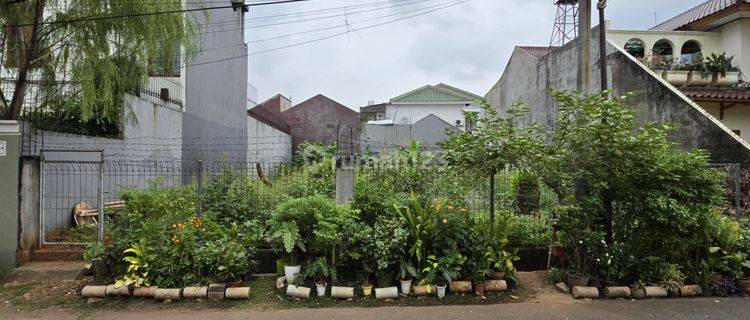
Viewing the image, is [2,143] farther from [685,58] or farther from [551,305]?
[685,58]

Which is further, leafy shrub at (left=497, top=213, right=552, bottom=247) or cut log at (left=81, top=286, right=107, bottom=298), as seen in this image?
leafy shrub at (left=497, top=213, right=552, bottom=247)

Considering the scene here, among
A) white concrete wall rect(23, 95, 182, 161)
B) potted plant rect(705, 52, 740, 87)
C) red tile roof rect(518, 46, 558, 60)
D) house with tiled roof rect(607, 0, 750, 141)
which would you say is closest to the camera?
white concrete wall rect(23, 95, 182, 161)

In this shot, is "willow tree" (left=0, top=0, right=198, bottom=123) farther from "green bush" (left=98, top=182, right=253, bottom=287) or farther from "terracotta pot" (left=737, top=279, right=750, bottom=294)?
"terracotta pot" (left=737, top=279, right=750, bottom=294)

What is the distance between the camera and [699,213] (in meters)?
5.41

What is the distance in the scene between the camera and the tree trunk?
6941 millimetres

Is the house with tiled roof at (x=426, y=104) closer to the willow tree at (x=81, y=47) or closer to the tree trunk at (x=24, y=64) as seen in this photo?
the willow tree at (x=81, y=47)

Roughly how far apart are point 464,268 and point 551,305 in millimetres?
1049

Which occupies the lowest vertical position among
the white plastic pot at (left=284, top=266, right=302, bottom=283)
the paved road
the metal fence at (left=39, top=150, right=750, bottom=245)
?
the paved road

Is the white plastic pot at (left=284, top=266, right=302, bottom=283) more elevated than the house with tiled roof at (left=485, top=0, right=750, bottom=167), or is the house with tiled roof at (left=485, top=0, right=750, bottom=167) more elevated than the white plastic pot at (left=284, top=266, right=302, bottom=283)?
the house with tiled roof at (left=485, top=0, right=750, bottom=167)

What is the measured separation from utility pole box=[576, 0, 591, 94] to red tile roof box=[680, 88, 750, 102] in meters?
7.87

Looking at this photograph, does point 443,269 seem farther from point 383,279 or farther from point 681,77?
point 681,77

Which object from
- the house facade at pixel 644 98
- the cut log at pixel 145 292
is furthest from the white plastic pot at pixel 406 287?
the house facade at pixel 644 98

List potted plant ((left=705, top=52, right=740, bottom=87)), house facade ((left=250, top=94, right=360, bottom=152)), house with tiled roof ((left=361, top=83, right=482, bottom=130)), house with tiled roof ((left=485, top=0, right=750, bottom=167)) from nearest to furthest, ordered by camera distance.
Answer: house with tiled roof ((left=485, top=0, right=750, bottom=167))
potted plant ((left=705, top=52, right=740, bottom=87))
house facade ((left=250, top=94, right=360, bottom=152))
house with tiled roof ((left=361, top=83, right=482, bottom=130))

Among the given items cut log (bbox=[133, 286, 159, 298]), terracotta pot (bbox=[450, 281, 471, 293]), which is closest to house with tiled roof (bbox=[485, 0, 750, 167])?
terracotta pot (bbox=[450, 281, 471, 293])
